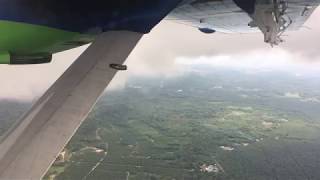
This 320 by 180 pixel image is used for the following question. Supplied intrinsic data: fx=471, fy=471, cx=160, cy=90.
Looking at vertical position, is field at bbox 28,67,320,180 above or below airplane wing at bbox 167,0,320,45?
below

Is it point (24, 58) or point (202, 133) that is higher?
point (24, 58)

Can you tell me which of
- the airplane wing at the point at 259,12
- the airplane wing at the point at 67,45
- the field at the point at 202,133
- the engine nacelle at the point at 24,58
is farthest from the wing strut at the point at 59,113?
the field at the point at 202,133

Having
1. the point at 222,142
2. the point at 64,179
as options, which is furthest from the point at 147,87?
the point at 64,179

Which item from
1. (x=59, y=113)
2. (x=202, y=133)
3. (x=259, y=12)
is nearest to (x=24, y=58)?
(x=59, y=113)

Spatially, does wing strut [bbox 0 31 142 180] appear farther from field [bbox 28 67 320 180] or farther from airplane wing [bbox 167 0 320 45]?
field [bbox 28 67 320 180]

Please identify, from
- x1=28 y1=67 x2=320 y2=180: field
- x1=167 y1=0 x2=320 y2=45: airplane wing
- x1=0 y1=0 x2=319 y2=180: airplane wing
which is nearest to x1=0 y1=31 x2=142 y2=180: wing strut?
x1=0 y1=0 x2=319 y2=180: airplane wing

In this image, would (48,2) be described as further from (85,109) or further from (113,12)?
(85,109)

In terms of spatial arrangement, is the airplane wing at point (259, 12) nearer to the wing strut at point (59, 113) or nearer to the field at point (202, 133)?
the wing strut at point (59, 113)

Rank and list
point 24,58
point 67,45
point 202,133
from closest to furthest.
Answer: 1. point 24,58
2. point 67,45
3. point 202,133

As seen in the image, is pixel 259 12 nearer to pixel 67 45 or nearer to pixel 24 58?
pixel 67 45
